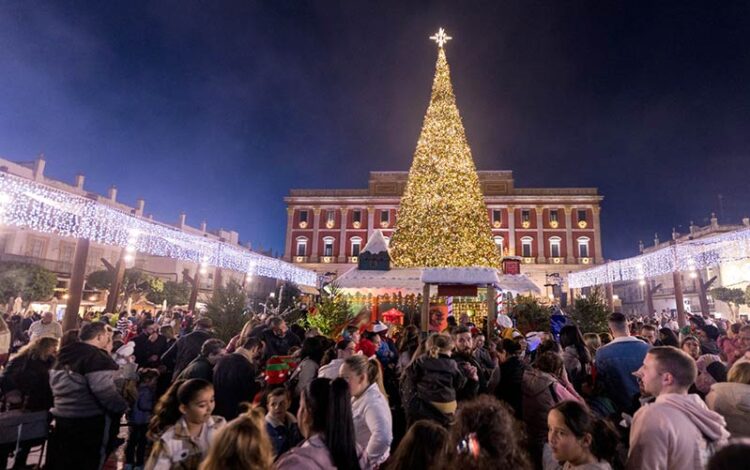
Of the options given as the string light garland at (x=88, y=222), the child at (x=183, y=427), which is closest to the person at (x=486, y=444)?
the child at (x=183, y=427)

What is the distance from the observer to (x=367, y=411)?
2939 mm

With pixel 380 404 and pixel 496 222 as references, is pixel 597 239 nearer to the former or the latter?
pixel 496 222

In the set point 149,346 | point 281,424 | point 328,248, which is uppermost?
Result: point 328,248

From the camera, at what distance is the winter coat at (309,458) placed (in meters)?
1.94

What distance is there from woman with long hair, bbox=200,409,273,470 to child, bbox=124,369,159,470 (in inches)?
131

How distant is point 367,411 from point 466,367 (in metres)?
2.00

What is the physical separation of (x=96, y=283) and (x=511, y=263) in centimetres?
2743

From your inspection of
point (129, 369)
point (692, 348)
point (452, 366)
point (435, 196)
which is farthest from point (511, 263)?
point (129, 369)

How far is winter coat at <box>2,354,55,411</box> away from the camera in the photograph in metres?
3.81

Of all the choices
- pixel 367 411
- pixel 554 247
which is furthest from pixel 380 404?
pixel 554 247

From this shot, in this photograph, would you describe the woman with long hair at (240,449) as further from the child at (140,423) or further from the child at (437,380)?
the child at (140,423)

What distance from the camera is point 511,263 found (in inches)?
566

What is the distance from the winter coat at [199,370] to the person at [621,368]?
4.15m

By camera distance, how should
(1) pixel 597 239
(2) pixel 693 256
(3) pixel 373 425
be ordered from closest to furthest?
(3) pixel 373 425
(2) pixel 693 256
(1) pixel 597 239
